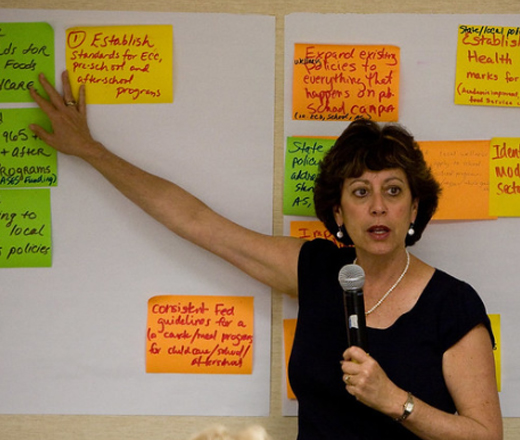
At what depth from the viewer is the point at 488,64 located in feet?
5.80

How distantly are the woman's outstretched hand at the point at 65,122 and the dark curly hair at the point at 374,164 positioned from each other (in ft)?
1.87

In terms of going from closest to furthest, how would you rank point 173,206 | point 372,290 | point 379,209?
point 379,209
point 372,290
point 173,206

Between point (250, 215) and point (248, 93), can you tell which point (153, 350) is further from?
point (248, 93)

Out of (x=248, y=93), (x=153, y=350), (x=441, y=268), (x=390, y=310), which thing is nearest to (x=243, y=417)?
(x=153, y=350)

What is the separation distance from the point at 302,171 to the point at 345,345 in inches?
17.6

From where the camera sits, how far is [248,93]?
1789 millimetres

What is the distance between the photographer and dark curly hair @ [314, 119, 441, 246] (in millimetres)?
1544

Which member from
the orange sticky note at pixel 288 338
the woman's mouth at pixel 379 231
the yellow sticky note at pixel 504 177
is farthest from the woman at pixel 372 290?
the yellow sticky note at pixel 504 177

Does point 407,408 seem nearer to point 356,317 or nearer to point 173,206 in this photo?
point 356,317

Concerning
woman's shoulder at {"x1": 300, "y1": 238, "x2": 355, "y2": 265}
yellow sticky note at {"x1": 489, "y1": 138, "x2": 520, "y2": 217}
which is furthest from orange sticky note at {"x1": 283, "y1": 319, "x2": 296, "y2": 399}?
yellow sticky note at {"x1": 489, "y1": 138, "x2": 520, "y2": 217}

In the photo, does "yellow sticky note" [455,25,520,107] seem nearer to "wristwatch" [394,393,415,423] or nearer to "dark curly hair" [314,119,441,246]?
"dark curly hair" [314,119,441,246]

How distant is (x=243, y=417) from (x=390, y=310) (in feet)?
1.61

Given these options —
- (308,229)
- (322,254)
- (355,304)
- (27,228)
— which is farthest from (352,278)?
(27,228)

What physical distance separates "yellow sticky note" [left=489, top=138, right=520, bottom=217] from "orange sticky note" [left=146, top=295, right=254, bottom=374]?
0.65 meters
